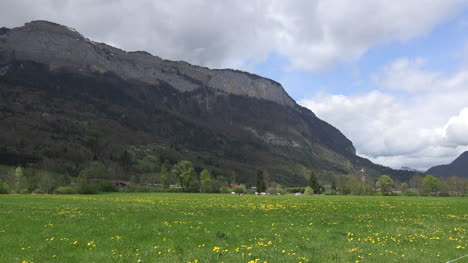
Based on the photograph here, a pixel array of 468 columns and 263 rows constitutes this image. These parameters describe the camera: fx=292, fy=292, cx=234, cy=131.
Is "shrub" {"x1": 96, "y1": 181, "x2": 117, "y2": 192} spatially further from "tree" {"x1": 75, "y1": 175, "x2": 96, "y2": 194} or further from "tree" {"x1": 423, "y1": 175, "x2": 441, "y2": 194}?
"tree" {"x1": 423, "y1": 175, "x2": 441, "y2": 194}

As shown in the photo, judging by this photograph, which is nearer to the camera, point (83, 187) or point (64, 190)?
point (64, 190)

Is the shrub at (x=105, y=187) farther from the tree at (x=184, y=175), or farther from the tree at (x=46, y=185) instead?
the tree at (x=184, y=175)

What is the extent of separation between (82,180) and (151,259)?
3532 inches

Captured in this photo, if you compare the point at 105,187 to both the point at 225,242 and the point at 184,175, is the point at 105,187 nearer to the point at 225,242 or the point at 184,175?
the point at 184,175

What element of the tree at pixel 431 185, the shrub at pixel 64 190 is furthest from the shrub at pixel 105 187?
the tree at pixel 431 185

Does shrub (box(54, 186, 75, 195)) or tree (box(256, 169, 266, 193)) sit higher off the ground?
tree (box(256, 169, 266, 193))

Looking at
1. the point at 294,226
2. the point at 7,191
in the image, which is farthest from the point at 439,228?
the point at 7,191

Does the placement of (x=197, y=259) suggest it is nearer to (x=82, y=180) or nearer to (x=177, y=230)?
(x=177, y=230)

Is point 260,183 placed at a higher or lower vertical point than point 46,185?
Answer: higher

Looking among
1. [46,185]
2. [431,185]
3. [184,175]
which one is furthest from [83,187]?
[431,185]

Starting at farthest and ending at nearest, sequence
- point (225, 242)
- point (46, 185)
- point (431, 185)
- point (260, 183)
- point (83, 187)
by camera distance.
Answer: point (260, 183) < point (431, 185) < point (46, 185) < point (83, 187) < point (225, 242)

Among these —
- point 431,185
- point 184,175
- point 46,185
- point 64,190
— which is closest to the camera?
point 64,190

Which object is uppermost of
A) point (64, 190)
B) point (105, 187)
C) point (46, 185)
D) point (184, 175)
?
point (184, 175)

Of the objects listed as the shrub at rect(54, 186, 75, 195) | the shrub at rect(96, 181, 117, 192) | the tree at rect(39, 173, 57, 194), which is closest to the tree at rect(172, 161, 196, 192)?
the shrub at rect(96, 181, 117, 192)
